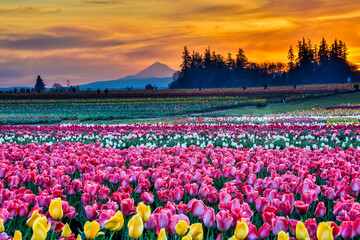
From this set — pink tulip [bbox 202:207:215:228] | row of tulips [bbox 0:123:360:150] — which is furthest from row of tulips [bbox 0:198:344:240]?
row of tulips [bbox 0:123:360:150]

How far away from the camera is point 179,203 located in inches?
140

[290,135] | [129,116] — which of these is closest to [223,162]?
[290,135]

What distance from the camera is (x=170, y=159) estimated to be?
18.1 feet

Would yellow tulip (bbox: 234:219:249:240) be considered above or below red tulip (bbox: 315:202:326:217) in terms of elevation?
above

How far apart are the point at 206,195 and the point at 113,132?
330 inches

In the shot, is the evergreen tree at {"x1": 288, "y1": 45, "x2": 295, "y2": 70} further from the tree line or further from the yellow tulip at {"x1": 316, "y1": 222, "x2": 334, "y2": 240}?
the yellow tulip at {"x1": 316, "y1": 222, "x2": 334, "y2": 240}

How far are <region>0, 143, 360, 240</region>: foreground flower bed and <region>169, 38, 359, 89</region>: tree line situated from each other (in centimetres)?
9450

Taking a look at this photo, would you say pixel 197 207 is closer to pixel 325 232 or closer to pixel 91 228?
pixel 91 228

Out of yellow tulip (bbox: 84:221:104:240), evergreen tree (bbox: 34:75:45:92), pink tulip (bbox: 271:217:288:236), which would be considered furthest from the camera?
evergreen tree (bbox: 34:75:45:92)

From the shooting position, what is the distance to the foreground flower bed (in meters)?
2.42

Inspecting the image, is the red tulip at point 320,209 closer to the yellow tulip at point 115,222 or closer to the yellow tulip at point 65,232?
the yellow tulip at point 115,222

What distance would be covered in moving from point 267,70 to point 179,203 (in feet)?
362

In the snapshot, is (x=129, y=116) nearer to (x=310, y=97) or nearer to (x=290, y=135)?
(x=290, y=135)

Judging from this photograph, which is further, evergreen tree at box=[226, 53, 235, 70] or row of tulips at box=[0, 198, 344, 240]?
evergreen tree at box=[226, 53, 235, 70]
